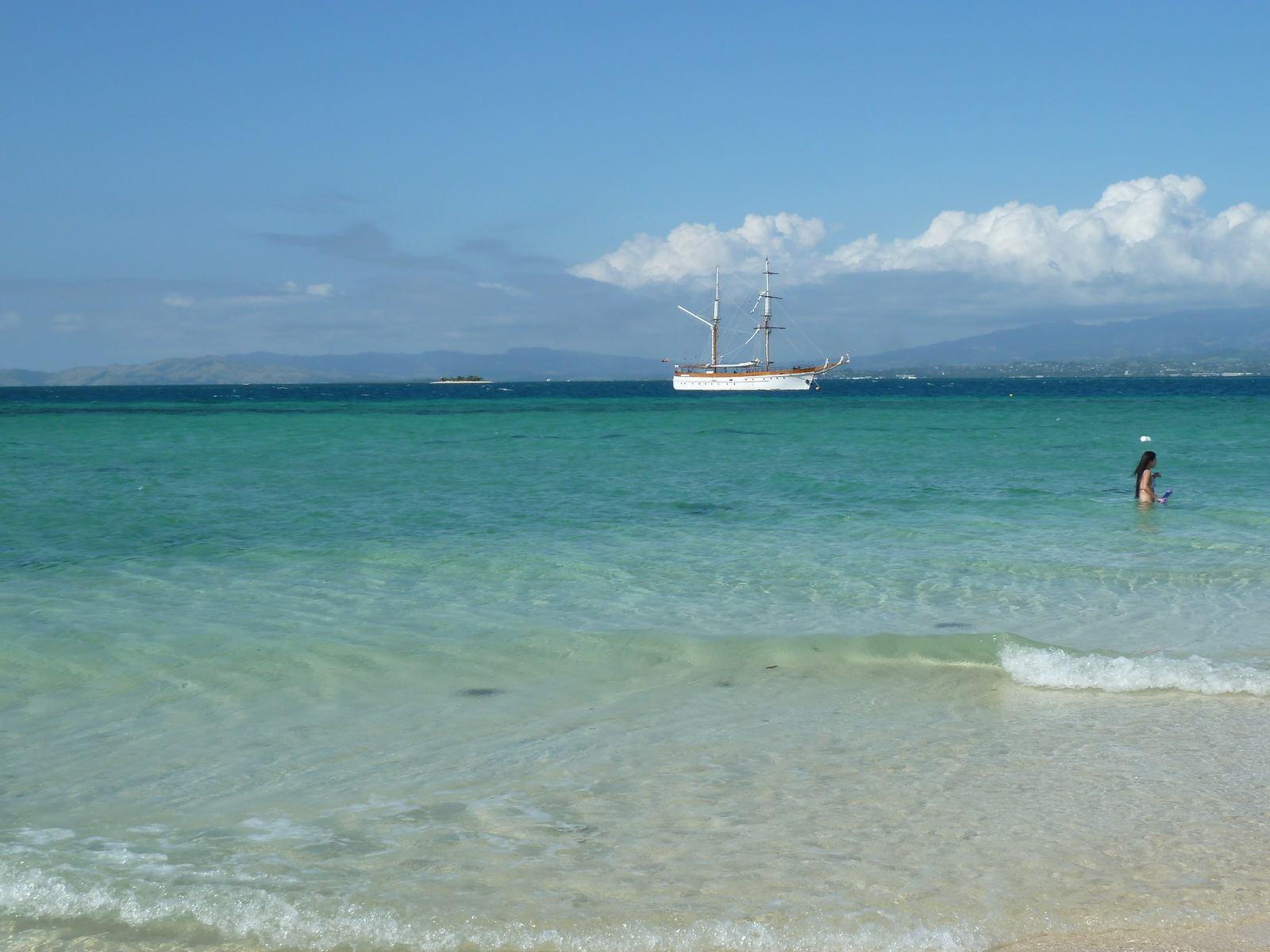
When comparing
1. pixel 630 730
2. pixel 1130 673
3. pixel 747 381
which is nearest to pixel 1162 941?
pixel 630 730

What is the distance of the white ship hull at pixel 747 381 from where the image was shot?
13225 cm

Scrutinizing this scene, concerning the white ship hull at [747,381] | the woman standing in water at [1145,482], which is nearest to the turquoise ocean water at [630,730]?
the woman standing in water at [1145,482]

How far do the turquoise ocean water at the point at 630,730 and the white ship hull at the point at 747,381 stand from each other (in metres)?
116

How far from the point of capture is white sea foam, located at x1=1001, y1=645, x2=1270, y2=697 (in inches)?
291

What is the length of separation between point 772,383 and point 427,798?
12919 cm

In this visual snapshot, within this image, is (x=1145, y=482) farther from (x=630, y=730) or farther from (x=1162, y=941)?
(x=1162, y=941)

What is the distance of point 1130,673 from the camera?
7.57m

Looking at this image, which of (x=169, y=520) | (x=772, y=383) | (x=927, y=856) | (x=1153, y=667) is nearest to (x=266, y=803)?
(x=927, y=856)

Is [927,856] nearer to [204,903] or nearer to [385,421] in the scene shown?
[204,903]

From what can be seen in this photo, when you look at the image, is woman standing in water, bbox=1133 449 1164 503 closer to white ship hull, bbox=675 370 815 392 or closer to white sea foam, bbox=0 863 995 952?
white sea foam, bbox=0 863 995 952

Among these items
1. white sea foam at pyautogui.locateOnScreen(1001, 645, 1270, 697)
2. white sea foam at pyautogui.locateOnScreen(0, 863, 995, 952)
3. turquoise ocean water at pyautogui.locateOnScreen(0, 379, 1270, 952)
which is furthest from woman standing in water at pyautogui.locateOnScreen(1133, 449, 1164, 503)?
white sea foam at pyautogui.locateOnScreen(0, 863, 995, 952)

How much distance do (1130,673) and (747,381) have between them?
12708cm

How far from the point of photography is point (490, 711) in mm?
7121

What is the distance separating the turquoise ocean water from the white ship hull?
4577 inches
